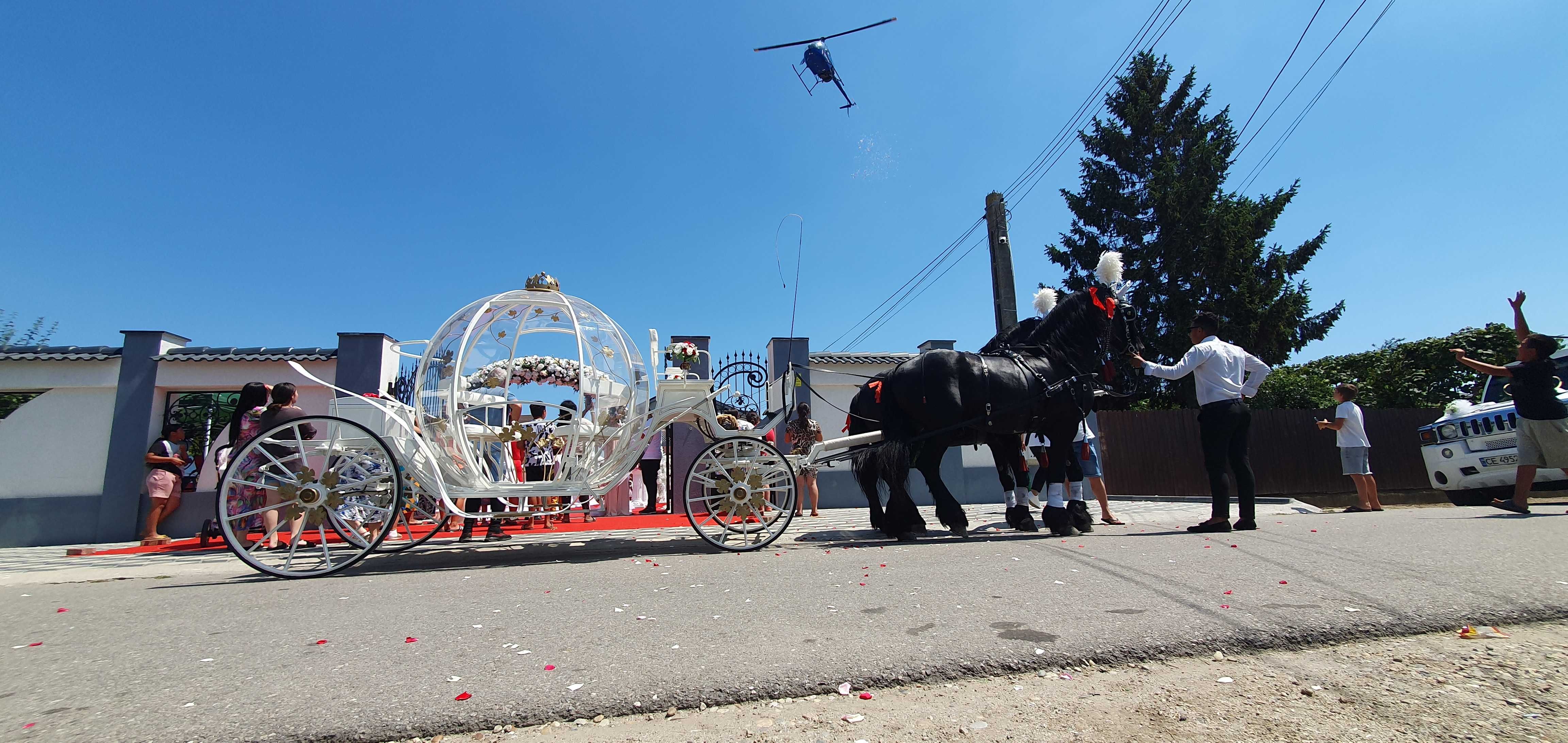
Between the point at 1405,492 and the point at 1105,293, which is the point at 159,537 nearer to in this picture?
the point at 1105,293

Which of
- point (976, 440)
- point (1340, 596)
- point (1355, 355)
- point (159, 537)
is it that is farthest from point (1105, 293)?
point (1355, 355)

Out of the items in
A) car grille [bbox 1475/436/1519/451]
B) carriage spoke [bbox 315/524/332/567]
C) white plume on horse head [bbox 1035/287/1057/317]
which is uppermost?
white plume on horse head [bbox 1035/287/1057/317]

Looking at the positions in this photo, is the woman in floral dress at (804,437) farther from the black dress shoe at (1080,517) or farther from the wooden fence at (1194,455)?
the wooden fence at (1194,455)

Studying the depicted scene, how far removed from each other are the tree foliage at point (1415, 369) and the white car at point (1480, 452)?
674cm

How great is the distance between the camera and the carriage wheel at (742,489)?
462 cm

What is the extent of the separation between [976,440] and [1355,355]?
19579mm

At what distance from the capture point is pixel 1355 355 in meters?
18.8

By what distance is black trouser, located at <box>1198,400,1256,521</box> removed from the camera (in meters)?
5.00

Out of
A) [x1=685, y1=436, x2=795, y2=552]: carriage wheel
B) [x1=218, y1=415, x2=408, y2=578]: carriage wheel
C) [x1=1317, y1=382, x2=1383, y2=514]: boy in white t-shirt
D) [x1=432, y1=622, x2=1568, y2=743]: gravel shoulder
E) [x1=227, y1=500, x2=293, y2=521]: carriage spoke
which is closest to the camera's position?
[x1=432, y1=622, x2=1568, y2=743]: gravel shoulder

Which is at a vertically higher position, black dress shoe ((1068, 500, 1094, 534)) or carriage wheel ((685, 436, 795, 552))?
carriage wheel ((685, 436, 795, 552))

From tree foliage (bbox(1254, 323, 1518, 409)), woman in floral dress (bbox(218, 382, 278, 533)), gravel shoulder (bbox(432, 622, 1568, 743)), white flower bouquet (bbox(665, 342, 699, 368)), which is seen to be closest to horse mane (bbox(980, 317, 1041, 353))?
white flower bouquet (bbox(665, 342, 699, 368))

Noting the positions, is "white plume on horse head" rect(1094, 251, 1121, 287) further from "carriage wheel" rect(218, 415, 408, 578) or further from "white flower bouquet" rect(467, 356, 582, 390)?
"carriage wheel" rect(218, 415, 408, 578)

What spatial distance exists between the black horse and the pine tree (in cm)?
1236

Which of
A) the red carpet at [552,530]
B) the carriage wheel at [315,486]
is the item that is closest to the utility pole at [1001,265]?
the red carpet at [552,530]
